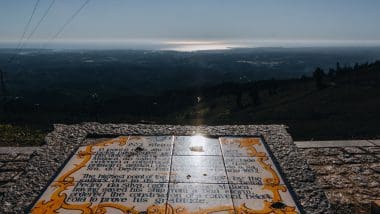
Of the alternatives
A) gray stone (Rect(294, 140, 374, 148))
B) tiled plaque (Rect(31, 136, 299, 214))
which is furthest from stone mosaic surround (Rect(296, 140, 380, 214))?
tiled plaque (Rect(31, 136, 299, 214))

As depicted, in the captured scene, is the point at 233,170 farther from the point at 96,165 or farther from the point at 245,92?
the point at 245,92

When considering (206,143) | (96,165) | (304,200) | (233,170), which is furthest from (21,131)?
(304,200)

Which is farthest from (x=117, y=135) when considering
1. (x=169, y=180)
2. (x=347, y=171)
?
(x=347, y=171)

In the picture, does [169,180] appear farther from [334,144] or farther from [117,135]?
[334,144]

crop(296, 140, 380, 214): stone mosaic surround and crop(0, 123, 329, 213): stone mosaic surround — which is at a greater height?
crop(0, 123, 329, 213): stone mosaic surround

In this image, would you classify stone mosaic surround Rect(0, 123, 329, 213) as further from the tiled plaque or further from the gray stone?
the gray stone
